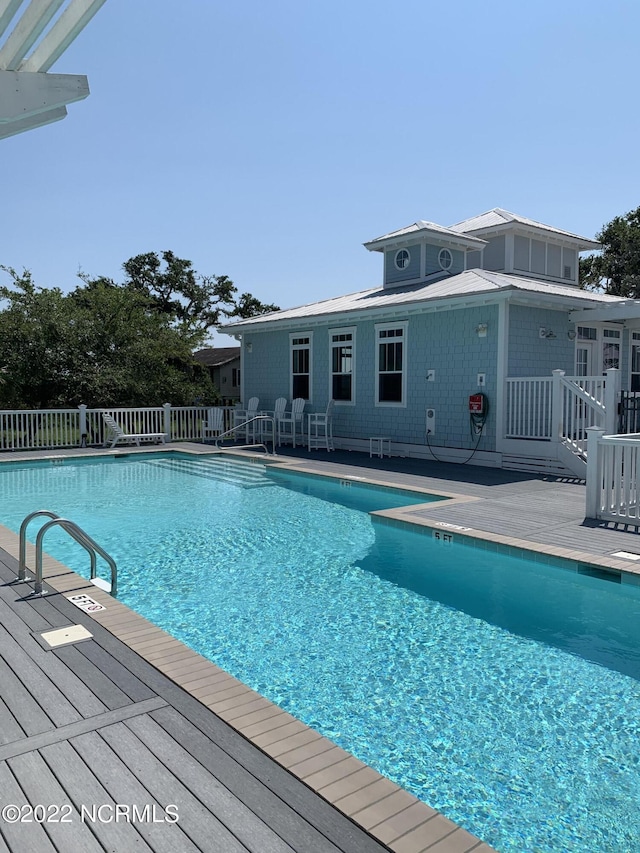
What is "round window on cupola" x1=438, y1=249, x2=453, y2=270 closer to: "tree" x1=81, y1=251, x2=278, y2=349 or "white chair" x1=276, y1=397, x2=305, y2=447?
"white chair" x1=276, y1=397, x2=305, y2=447

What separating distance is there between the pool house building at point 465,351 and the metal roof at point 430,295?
5cm

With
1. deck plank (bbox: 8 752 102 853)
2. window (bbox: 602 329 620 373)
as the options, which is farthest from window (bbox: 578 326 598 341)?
deck plank (bbox: 8 752 102 853)

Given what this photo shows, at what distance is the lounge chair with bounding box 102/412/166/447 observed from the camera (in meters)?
14.1

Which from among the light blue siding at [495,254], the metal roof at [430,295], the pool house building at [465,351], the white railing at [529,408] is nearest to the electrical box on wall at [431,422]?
the pool house building at [465,351]

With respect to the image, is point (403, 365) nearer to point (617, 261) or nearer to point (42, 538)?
point (42, 538)

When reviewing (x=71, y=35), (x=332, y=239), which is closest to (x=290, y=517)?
(x=71, y=35)

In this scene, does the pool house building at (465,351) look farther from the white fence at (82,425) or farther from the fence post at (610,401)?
the white fence at (82,425)

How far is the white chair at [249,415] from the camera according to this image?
15414 mm

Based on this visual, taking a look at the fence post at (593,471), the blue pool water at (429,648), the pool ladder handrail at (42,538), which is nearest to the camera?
the blue pool water at (429,648)

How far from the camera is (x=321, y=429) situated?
47.0 ft

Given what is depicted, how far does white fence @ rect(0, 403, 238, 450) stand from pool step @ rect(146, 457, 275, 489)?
227cm

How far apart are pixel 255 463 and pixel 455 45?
336 inches

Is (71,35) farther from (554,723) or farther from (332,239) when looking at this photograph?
(332,239)

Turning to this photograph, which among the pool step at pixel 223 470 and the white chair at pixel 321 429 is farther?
the white chair at pixel 321 429
